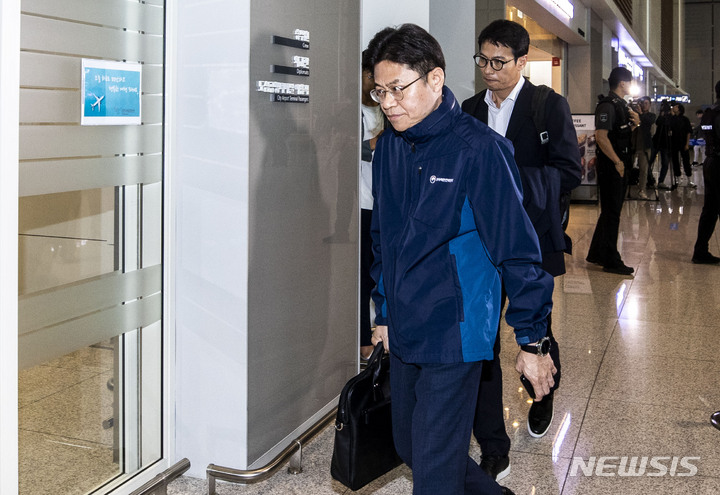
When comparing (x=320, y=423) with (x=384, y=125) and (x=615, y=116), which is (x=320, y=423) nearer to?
(x=384, y=125)

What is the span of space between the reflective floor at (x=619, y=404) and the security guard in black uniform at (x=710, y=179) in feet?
2.81

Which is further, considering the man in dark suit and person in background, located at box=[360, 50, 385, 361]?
person in background, located at box=[360, 50, 385, 361]

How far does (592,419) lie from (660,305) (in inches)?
122

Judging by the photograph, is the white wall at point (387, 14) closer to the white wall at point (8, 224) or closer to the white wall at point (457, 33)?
the white wall at point (457, 33)

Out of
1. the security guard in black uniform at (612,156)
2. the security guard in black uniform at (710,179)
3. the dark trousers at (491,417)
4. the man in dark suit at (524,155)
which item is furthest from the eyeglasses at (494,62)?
the security guard in black uniform at (710,179)

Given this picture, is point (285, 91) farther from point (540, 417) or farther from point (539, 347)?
point (540, 417)

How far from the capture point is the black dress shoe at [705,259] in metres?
9.26

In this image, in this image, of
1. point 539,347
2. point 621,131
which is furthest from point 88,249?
point 621,131

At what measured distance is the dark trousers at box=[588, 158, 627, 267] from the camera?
28.1ft

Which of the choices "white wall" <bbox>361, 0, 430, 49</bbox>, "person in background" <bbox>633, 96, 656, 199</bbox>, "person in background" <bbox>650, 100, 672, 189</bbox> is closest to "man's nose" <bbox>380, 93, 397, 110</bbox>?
"white wall" <bbox>361, 0, 430, 49</bbox>

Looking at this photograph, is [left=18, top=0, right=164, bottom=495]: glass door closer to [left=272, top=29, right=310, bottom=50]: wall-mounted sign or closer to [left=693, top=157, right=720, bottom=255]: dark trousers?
[left=272, top=29, right=310, bottom=50]: wall-mounted sign

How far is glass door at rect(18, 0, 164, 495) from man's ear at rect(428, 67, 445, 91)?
1.13 meters

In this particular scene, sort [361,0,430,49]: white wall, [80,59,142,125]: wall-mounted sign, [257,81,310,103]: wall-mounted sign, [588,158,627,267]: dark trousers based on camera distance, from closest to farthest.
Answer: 1. [80,59,142,125]: wall-mounted sign
2. [257,81,310,103]: wall-mounted sign
3. [361,0,430,49]: white wall
4. [588,158,627,267]: dark trousers

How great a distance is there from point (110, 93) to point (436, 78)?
1.16 metres
